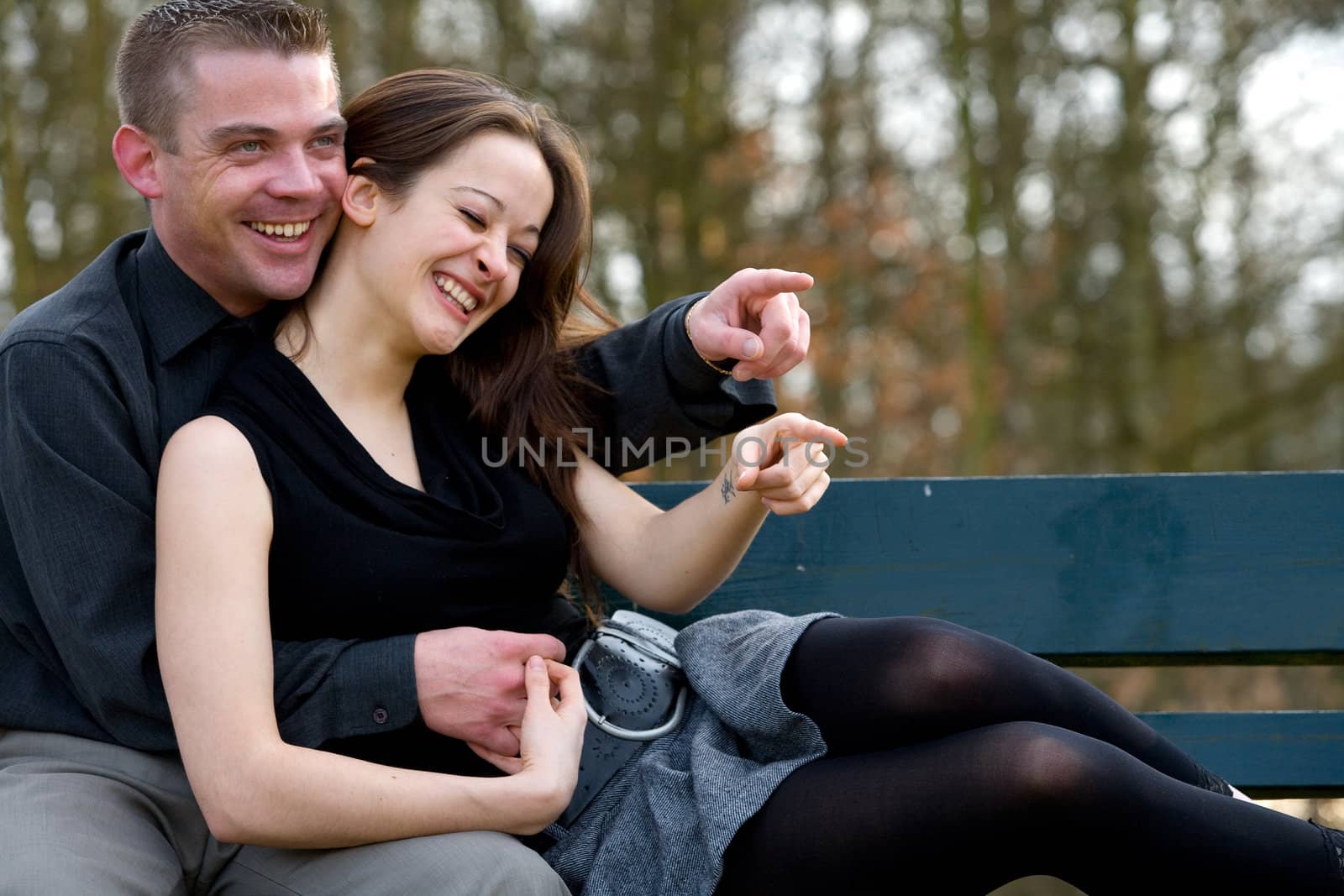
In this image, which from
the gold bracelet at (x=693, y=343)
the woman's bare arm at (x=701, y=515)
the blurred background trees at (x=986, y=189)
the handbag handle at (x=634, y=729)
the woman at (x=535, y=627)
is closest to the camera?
the woman at (x=535, y=627)

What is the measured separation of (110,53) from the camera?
7.17 meters

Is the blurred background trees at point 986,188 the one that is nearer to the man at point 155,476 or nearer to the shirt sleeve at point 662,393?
the shirt sleeve at point 662,393

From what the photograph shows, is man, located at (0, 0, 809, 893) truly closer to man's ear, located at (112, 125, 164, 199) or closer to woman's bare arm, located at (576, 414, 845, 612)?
man's ear, located at (112, 125, 164, 199)

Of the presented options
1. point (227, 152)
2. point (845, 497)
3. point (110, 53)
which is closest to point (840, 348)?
point (110, 53)

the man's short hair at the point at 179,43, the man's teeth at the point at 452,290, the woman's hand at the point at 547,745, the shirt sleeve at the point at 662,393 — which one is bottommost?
the woman's hand at the point at 547,745

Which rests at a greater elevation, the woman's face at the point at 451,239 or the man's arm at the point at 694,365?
the woman's face at the point at 451,239

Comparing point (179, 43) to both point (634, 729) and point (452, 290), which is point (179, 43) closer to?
point (452, 290)

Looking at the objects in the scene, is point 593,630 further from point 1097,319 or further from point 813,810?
point 1097,319

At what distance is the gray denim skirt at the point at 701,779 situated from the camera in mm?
1935

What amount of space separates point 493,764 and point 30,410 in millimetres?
805

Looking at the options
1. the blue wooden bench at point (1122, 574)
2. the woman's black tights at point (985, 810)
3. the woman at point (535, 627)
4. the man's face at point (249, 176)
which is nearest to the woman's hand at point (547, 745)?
the woman at point (535, 627)

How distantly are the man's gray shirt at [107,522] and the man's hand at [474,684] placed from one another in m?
0.03

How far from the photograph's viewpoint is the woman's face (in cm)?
216

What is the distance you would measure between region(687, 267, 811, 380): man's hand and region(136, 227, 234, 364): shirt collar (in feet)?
2.46
